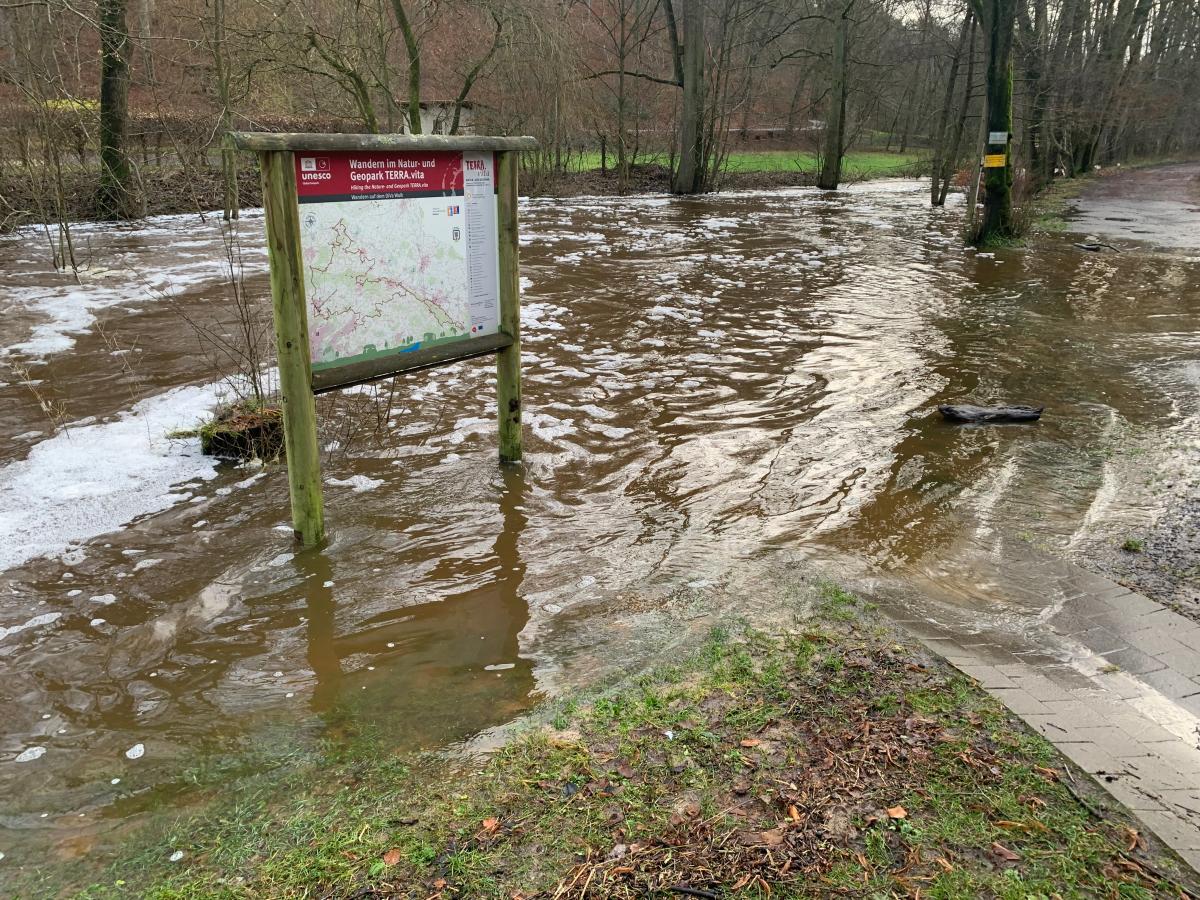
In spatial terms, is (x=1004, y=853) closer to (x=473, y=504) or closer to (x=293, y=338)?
(x=293, y=338)

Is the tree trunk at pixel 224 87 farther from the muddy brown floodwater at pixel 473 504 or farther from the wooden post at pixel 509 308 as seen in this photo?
the wooden post at pixel 509 308

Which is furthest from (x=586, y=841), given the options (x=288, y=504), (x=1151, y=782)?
(x=288, y=504)

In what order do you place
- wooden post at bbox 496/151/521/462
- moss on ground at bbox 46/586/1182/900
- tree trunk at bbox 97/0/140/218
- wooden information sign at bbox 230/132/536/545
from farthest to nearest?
tree trunk at bbox 97/0/140/218 → wooden post at bbox 496/151/521/462 → wooden information sign at bbox 230/132/536/545 → moss on ground at bbox 46/586/1182/900

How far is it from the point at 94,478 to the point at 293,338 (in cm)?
271

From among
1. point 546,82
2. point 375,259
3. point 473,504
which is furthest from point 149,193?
point 375,259

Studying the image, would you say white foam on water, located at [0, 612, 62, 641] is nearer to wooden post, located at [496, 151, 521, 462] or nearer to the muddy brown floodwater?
the muddy brown floodwater

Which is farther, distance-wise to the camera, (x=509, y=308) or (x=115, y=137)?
(x=115, y=137)

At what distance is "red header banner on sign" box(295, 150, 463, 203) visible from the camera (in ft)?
14.9

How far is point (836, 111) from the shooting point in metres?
33.2

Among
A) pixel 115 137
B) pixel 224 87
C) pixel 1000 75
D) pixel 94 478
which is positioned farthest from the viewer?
pixel 115 137

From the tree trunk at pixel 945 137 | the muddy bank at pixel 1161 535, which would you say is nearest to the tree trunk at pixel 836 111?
the tree trunk at pixel 945 137

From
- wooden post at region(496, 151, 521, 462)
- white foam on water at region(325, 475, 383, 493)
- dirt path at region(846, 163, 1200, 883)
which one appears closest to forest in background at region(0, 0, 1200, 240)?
white foam on water at region(325, 475, 383, 493)

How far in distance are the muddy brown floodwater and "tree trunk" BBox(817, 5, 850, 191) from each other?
2233 centimetres

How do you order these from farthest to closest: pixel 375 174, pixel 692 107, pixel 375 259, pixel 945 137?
1. pixel 945 137
2. pixel 692 107
3. pixel 375 259
4. pixel 375 174
